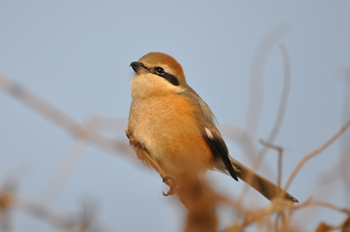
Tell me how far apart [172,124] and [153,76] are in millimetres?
691

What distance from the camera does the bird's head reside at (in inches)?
165

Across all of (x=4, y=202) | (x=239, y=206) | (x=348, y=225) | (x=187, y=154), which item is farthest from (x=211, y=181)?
(x=187, y=154)

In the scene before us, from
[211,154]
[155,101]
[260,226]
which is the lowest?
[211,154]

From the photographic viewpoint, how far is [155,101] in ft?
13.3

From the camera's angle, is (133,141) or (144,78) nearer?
(133,141)

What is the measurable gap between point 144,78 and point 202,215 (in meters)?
2.97

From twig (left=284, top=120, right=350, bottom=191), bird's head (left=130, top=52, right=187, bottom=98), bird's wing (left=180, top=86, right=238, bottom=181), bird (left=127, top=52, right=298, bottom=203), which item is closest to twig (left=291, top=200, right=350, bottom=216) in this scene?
twig (left=284, top=120, right=350, bottom=191)

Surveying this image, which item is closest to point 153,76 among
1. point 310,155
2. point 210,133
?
point 210,133

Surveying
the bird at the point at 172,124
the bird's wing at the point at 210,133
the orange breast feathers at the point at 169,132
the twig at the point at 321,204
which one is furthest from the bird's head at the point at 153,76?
the twig at the point at 321,204

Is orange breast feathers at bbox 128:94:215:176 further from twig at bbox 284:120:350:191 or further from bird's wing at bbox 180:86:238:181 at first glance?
twig at bbox 284:120:350:191

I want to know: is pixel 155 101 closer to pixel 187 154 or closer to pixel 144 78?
pixel 144 78

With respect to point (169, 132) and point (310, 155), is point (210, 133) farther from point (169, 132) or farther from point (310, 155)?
point (310, 155)

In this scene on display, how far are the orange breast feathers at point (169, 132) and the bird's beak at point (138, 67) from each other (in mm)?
350

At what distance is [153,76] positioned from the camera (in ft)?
13.9
